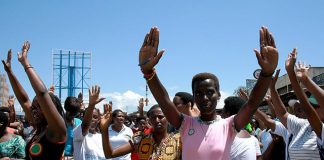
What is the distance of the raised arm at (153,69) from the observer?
3.00 m

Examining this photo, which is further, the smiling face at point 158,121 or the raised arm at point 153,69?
the smiling face at point 158,121

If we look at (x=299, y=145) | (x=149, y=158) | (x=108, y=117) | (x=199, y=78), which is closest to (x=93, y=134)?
(x=108, y=117)

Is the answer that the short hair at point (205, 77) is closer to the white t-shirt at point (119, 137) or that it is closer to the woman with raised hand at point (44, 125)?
the woman with raised hand at point (44, 125)

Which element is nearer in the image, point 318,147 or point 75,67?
point 318,147

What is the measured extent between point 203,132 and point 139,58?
2.36 ft

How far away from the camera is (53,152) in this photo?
344 cm

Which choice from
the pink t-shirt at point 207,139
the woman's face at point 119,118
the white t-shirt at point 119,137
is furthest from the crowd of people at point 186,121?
the woman's face at point 119,118

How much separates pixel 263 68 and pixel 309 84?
1.41 m

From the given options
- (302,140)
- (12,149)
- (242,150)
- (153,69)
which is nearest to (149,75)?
(153,69)

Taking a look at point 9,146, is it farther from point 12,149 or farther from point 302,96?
point 302,96

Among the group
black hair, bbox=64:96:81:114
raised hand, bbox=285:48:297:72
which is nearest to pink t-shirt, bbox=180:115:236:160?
raised hand, bbox=285:48:297:72

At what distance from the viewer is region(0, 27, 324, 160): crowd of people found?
9.84 feet

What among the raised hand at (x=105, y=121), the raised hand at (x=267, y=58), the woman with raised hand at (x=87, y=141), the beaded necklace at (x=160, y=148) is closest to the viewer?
the raised hand at (x=267, y=58)

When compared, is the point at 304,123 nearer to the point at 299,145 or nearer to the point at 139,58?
the point at 299,145
